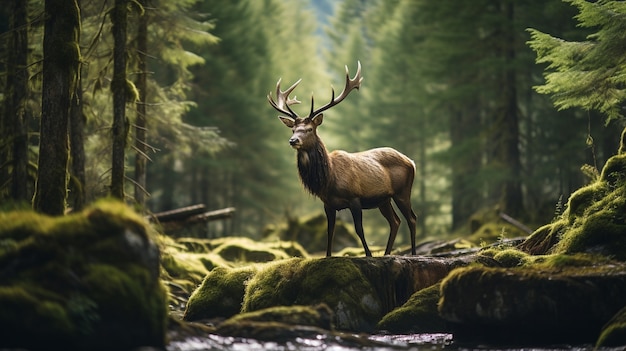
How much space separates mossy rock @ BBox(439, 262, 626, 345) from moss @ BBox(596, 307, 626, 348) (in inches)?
22.0

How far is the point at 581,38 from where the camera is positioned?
68.6 feet

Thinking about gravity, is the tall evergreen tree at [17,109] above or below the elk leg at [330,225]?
above

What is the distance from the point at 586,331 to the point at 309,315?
329cm

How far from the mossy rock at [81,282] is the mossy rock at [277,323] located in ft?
3.59

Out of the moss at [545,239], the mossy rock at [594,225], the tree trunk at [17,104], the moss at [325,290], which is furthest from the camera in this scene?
the tree trunk at [17,104]

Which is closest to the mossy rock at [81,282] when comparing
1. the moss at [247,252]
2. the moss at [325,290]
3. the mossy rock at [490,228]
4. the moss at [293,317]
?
the moss at [293,317]

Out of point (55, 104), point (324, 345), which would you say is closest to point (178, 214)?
point (55, 104)

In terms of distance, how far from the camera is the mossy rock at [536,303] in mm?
8555

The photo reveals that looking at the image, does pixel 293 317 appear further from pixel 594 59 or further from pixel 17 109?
pixel 17 109

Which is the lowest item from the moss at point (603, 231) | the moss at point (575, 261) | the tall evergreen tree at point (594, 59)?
the moss at point (575, 261)

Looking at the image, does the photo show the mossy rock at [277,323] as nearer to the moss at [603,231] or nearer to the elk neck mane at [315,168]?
the elk neck mane at [315,168]

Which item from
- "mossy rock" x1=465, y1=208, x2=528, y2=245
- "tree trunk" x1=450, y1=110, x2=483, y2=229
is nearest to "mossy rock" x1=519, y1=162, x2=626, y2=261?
"mossy rock" x1=465, y1=208, x2=528, y2=245

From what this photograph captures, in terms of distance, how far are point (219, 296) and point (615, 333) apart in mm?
6178

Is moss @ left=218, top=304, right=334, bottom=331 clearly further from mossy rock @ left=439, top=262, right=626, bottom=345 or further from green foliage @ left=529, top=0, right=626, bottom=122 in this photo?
green foliage @ left=529, top=0, right=626, bottom=122
